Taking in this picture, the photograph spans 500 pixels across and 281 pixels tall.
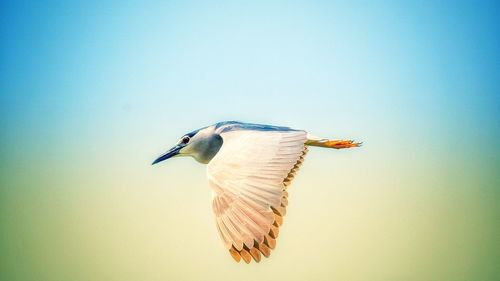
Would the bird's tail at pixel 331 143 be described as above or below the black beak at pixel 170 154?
below

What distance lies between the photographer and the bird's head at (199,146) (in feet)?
21.0

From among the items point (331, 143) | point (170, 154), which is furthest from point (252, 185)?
point (170, 154)

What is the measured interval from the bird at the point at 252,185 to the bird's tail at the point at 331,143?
849 mm

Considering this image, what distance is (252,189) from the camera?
3738 mm

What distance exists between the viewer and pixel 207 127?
22.0 ft

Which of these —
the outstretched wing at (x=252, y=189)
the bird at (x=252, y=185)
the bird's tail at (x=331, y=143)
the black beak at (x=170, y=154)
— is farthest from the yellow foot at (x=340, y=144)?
the black beak at (x=170, y=154)

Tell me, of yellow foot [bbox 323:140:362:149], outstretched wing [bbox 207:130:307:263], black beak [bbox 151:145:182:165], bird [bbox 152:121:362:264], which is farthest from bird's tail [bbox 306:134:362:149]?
black beak [bbox 151:145:182:165]

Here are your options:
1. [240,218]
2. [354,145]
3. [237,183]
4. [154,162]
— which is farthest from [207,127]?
[240,218]

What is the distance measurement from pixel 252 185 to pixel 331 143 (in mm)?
3112

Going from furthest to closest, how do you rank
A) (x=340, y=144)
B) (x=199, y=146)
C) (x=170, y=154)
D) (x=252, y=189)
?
(x=170, y=154) < (x=340, y=144) < (x=199, y=146) < (x=252, y=189)

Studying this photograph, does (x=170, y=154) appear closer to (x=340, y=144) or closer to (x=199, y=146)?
(x=199, y=146)

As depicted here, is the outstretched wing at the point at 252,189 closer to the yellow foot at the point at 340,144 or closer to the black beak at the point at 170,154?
the yellow foot at the point at 340,144

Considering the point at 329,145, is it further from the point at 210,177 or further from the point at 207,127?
the point at 210,177

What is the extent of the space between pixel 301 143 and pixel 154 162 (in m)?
2.96
